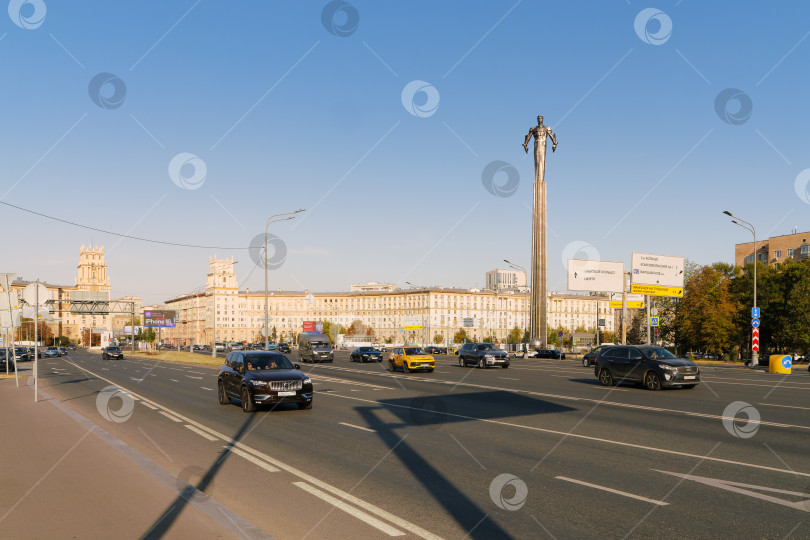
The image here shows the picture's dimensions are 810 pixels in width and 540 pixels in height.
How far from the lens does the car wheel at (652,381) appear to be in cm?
2398

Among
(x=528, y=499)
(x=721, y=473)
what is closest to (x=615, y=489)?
(x=528, y=499)

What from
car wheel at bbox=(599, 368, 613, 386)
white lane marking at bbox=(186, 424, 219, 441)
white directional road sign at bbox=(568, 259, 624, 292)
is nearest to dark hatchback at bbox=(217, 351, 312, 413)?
white lane marking at bbox=(186, 424, 219, 441)

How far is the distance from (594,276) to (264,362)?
54.2 metres

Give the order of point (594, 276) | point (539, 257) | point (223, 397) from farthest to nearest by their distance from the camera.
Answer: point (539, 257), point (594, 276), point (223, 397)

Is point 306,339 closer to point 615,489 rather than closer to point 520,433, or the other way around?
point 520,433

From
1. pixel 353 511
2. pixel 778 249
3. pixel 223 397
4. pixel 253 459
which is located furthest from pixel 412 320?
pixel 353 511

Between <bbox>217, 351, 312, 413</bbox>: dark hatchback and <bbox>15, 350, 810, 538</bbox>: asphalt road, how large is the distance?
0.46m

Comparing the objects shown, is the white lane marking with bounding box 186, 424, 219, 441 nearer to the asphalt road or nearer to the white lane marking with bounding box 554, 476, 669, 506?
the asphalt road

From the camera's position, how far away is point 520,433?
43.4 ft

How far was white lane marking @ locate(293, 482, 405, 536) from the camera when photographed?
260 inches

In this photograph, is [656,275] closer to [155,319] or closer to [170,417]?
[170,417]

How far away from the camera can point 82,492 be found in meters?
7.85

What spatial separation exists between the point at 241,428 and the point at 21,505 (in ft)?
23.1

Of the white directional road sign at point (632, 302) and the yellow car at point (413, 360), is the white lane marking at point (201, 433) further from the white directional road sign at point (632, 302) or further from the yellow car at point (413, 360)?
the white directional road sign at point (632, 302)
